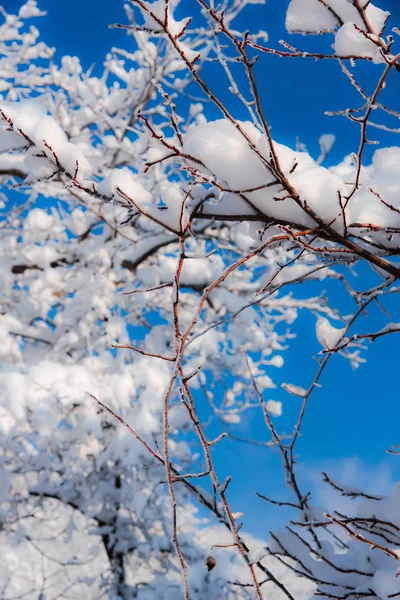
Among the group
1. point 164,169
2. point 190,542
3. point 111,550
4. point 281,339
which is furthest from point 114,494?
point 164,169

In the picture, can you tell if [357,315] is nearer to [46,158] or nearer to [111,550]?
[46,158]

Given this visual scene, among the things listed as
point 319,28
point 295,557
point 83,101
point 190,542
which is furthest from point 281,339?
point 319,28

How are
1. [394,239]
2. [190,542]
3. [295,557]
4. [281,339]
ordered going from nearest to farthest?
[394,239] < [295,557] < [190,542] < [281,339]

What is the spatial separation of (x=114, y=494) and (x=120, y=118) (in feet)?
15.9

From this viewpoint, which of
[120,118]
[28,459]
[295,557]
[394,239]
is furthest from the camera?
[120,118]

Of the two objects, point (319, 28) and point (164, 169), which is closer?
point (319, 28)

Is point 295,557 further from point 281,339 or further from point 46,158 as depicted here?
point 281,339

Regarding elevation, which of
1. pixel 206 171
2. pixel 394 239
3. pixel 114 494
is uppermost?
pixel 114 494

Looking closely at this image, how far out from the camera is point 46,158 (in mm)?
1046

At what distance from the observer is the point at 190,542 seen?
571 cm

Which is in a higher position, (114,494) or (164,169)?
(164,169)

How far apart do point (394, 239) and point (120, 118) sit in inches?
231

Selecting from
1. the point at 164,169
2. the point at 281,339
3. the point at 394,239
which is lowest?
the point at 394,239

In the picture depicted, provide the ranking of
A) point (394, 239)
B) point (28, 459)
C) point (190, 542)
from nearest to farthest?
point (394, 239) < point (28, 459) < point (190, 542)
